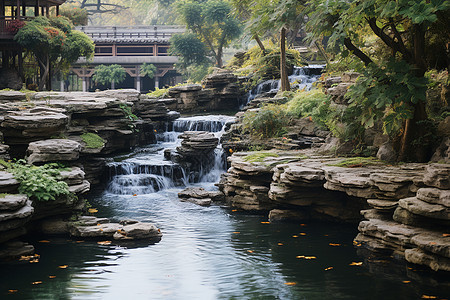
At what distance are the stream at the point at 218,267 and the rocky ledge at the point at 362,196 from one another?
324 mm

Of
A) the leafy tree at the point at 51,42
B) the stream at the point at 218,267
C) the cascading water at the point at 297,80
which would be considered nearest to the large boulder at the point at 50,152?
the stream at the point at 218,267

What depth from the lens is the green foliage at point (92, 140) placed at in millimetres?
15384

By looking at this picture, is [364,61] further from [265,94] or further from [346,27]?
[265,94]

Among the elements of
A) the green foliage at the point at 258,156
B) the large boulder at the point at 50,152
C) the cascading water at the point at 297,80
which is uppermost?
the cascading water at the point at 297,80

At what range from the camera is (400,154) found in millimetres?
11086

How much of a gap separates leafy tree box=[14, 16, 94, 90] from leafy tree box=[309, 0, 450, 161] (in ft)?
53.2

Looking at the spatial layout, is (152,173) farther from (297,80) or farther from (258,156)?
(297,80)

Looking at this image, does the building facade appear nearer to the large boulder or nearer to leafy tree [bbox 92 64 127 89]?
leafy tree [bbox 92 64 127 89]

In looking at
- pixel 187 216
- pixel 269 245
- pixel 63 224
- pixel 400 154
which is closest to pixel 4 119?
pixel 63 224

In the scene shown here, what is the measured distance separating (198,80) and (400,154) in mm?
24551

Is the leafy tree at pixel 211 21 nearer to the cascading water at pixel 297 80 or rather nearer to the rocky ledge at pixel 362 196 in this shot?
the cascading water at pixel 297 80

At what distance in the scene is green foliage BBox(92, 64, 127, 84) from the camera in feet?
119

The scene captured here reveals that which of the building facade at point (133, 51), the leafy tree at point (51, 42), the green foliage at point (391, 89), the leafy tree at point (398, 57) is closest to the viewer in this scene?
the leafy tree at point (398, 57)

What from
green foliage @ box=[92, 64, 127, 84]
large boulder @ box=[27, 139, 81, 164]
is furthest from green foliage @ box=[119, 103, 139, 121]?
green foliage @ box=[92, 64, 127, 84]
